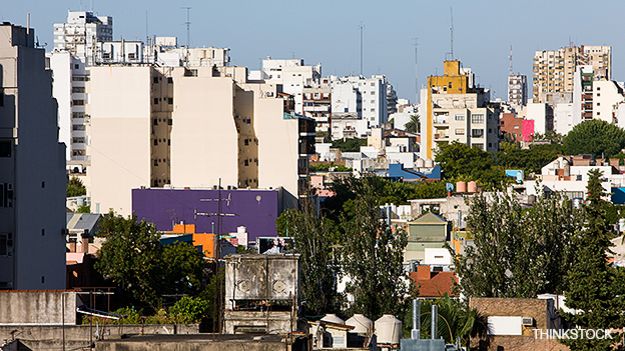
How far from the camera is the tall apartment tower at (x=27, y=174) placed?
36406mm

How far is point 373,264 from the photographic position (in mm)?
36000

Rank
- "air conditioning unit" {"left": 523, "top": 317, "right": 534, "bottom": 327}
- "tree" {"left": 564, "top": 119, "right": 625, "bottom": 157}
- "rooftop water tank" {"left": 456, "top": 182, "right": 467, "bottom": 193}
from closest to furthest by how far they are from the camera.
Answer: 1. "air conditioning unit" {"left": 523, "top": 317, "right": 534, "bottom": 327}
2. "rooftop water tank" {"left": 456, "top": 182, "right": 467, "bottom": 193}
3. "tree" {"left": 564, "top": 119, "right": 625, "bottom": 157}

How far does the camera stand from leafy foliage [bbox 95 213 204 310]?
37344 millimetres

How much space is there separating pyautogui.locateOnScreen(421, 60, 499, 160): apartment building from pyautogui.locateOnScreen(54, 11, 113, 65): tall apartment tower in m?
33.3

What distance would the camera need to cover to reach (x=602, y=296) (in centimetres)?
3089

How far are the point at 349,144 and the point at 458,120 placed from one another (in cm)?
4046

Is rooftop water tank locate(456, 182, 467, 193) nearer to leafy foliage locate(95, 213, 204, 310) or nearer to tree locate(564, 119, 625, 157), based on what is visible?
leafy foliage locate(95, 213, 204, 310)

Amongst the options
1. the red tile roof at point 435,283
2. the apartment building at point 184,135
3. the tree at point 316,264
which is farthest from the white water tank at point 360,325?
the apartment building at point 184,135

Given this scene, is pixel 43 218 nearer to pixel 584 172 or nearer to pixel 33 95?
pixel 33 95

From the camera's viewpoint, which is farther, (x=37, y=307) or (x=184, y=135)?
(x=184, y=135)

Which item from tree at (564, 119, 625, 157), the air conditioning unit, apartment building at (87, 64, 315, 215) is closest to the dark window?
the air conditioning unit

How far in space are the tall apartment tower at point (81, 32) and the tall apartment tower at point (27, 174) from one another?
110m

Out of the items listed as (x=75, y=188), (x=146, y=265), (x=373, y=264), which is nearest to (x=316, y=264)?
(x=373, y=264)

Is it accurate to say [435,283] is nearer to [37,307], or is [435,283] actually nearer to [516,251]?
[516,251]
